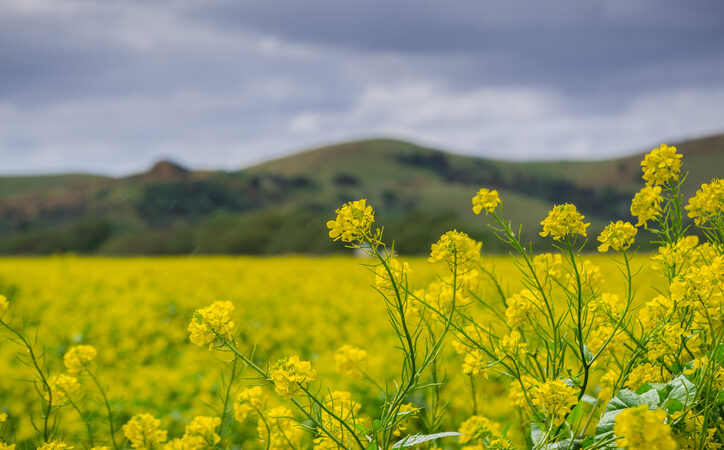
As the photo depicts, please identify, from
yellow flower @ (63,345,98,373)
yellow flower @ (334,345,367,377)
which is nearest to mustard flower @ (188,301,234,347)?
yellow flower @ (334,345,367,377)

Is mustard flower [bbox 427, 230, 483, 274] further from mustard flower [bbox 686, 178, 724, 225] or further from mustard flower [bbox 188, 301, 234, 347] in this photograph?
mustard flower [bbox 686, 178, 724, 225]

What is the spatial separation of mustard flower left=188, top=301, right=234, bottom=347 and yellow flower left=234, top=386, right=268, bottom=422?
0.41 m

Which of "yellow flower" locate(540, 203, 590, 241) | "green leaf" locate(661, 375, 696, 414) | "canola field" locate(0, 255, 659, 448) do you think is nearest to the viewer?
"green leaf" locate(661, 375, 696, 414)

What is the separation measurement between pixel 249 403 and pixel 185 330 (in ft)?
17.8

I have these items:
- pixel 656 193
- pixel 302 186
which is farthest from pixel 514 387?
pixel 302 186

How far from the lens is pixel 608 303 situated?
6.19 feet

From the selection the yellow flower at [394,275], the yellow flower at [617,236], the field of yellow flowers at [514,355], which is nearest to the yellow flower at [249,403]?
the field of yellow flowers at [514,355]

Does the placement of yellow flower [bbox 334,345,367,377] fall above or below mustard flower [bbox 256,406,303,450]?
above

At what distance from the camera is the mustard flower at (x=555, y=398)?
4.61 ft

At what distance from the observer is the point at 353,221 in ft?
4.68

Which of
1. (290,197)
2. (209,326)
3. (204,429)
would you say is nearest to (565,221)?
(209,326)

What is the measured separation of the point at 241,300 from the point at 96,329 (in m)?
2.24

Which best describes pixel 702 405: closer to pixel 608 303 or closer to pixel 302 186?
pixel 608 303

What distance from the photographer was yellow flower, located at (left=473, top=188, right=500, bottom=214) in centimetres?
162
